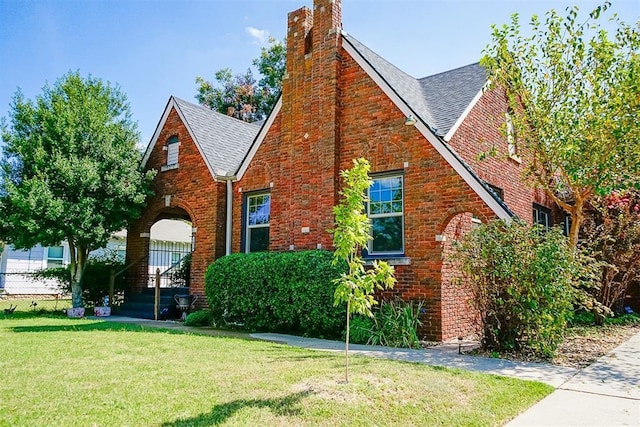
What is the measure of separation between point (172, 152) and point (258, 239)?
4984 millimetres

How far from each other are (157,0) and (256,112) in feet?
66.4

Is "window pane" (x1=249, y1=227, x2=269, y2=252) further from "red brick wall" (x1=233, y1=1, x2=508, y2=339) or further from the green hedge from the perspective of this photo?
the green hedge

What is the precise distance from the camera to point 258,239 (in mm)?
13766

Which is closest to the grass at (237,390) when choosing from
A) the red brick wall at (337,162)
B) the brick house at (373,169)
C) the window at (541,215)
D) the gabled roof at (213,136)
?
the red brick wall at (337,162)

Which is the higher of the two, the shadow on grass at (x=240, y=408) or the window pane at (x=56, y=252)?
the window pane at (x=56, y=252)

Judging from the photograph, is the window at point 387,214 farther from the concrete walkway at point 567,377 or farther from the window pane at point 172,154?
the window pane at point 172,154

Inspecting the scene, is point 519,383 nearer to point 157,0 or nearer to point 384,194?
point 384,194

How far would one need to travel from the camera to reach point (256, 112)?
30.6 metres

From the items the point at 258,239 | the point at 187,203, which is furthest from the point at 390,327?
the point at 187,203

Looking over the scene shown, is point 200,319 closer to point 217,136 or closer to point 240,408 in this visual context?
point 217,136

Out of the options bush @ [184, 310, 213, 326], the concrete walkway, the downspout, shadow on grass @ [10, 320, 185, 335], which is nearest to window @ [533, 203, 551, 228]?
the concrete walkway

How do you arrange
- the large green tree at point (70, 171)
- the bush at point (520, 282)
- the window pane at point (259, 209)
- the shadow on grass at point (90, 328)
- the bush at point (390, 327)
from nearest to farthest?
the bush at point (520, 282) → the bush at point (390, 327) → the shadow on grass at point (90, 328) → the large green tree at point (70, 171) → the window pane at point (259, 209)

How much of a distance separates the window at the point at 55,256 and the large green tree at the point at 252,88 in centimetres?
1265

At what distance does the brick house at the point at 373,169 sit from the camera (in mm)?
10078
